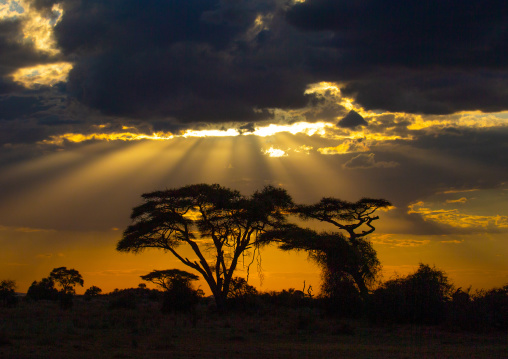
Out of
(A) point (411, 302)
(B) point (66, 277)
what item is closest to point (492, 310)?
(A) point (411, 302)

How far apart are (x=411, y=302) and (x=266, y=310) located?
13898 mm

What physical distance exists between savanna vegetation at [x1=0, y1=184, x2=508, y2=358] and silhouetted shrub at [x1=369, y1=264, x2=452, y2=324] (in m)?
0.06

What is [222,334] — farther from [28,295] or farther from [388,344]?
[28,295]

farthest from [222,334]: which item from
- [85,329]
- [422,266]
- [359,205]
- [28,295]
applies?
[28,295]

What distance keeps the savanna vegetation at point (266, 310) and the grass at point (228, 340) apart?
0.05m

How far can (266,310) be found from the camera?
39781 millimetres

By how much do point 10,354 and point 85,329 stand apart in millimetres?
8842

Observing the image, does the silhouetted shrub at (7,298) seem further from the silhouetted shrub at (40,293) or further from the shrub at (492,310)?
the shrub at (492,310)

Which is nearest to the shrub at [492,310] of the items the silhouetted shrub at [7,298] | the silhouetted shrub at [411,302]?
the silhouetted shrub at [411,302]

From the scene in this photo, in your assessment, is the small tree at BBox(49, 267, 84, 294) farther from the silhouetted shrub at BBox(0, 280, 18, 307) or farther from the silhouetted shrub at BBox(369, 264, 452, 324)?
the silhouetted shrub at BBox(369, 264, 452, 324)

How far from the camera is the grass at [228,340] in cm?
1872

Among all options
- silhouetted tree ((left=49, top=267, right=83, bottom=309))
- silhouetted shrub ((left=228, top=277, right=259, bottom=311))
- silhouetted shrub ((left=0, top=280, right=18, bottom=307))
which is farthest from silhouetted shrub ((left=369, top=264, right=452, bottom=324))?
silhouetted tree ((left=49, top=267, right=83, bottom=309))

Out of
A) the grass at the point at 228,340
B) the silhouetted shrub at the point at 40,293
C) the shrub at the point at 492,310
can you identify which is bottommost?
the grass at the point at 228,340

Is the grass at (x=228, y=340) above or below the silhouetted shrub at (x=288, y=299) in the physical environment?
below
